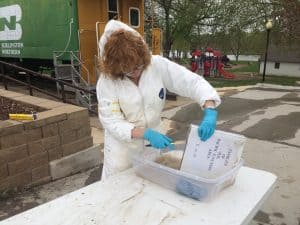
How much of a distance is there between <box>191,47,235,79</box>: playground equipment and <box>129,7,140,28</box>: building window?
28.7ft

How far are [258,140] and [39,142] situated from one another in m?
3.82

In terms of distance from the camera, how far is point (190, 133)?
1713 millimetres

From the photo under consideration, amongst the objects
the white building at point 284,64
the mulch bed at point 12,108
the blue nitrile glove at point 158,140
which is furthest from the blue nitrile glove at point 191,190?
the white building at point 284,64

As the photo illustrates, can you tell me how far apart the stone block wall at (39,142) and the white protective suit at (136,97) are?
1632mm

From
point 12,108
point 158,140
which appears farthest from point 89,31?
point 158,140

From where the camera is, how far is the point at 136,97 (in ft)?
6.88

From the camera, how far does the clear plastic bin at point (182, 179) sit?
1599 millimetres

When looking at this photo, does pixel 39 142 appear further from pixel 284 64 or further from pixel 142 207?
pixel 284 64

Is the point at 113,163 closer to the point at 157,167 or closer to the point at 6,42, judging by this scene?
the point at 157,167

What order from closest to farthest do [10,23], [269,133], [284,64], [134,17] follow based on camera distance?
[269,133] < [134,17] < [10,23] < [284,64]

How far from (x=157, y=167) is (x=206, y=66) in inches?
683

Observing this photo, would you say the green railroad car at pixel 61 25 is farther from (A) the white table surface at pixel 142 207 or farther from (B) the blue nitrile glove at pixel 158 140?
(A) the white table surface at pixel 142 207

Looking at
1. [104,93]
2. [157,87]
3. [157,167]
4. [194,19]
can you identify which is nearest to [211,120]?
[157,167]

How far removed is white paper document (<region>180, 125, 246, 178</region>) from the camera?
1691 mm
